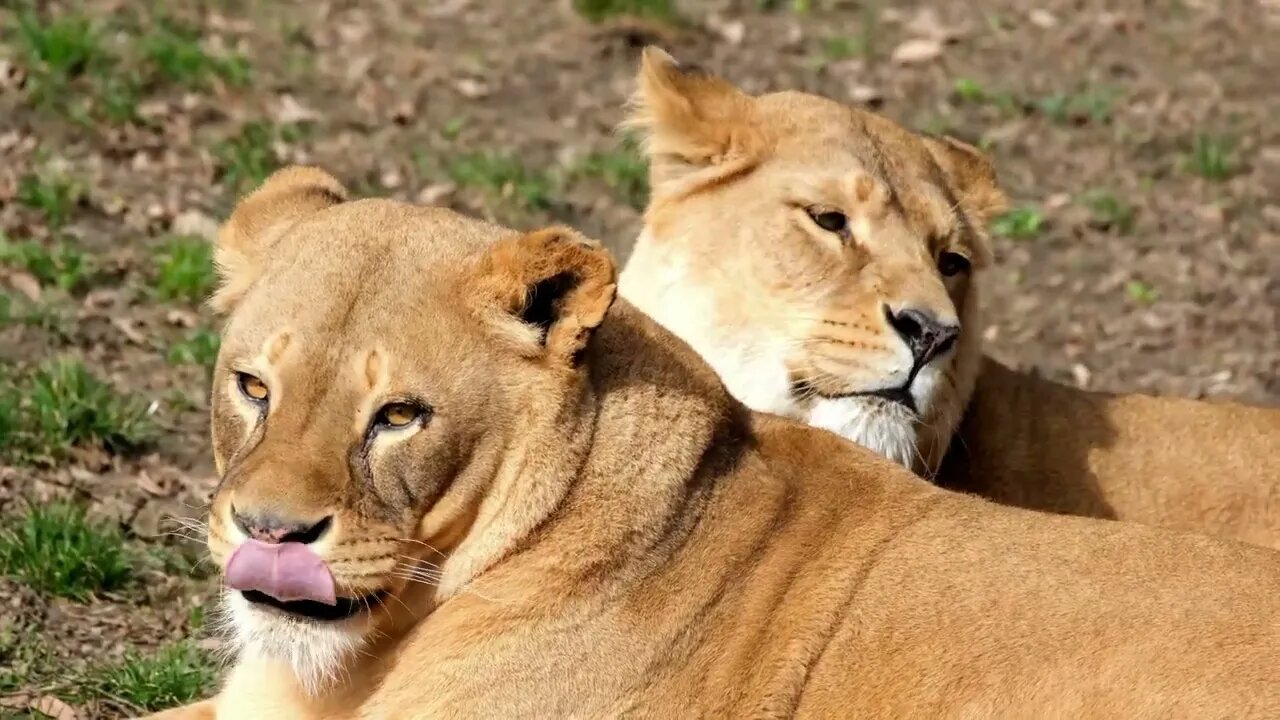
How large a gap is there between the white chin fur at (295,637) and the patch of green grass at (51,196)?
423 cm

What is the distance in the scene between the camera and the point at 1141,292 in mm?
8641

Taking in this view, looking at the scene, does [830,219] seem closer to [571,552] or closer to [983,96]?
[571,552]

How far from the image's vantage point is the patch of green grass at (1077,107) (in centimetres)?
1024

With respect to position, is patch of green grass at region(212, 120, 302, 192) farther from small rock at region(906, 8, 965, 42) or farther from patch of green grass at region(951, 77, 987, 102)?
small rock at region(906, 8, 965, 42)

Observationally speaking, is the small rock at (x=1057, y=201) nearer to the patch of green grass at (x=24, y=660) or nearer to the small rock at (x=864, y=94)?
the small rock at (x=864, y=94)

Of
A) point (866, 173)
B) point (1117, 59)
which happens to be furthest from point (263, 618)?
point (1117, 59)

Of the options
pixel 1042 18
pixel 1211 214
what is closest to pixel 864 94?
pixel 1042 18

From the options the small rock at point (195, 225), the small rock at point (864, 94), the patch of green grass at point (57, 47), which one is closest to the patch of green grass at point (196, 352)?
the small rock at point (195, 225)

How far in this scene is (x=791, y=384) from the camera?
206 inches

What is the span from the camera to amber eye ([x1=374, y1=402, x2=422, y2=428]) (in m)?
3.63

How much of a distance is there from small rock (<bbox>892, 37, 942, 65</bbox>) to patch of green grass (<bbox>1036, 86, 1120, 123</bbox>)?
0.77m

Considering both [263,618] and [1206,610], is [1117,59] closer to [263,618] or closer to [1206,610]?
[1206,610]

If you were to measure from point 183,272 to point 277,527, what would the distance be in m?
4.05

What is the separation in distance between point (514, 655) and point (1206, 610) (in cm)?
142
